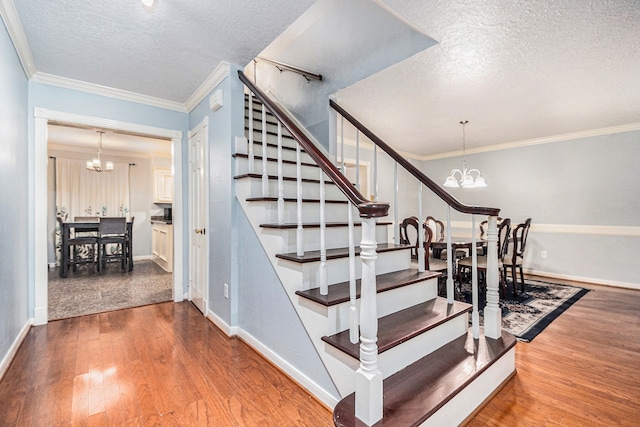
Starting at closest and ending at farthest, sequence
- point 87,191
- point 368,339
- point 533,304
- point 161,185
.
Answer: point 368,339
point 533,304
point 87,191
point 161,185

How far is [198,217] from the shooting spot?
3211 millimetres

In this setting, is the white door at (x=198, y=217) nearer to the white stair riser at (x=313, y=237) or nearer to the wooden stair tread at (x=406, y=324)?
the white stair riser at (x=313, y=237)

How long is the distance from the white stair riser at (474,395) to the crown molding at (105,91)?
3680 mm

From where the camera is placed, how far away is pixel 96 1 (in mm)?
1792

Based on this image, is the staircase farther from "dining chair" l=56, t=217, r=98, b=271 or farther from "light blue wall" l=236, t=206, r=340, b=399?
"dining chair" l=56, t=217, r=98, b=271

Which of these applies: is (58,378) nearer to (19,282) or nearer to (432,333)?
(19,282)

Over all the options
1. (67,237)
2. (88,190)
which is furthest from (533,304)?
(88,190)

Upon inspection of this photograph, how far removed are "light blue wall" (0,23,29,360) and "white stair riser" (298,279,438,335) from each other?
6.62 ft

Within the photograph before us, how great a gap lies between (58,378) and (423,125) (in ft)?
15.6

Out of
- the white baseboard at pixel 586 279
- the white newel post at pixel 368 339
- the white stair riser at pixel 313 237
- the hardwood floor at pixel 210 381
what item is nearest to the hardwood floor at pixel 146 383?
the hardwood floor at pixel 210 381

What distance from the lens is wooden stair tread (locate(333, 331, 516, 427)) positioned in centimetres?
124

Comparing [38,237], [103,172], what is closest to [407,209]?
[38,237]

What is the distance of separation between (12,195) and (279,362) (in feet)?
7.47

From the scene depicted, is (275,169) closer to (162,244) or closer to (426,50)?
(426,50)
